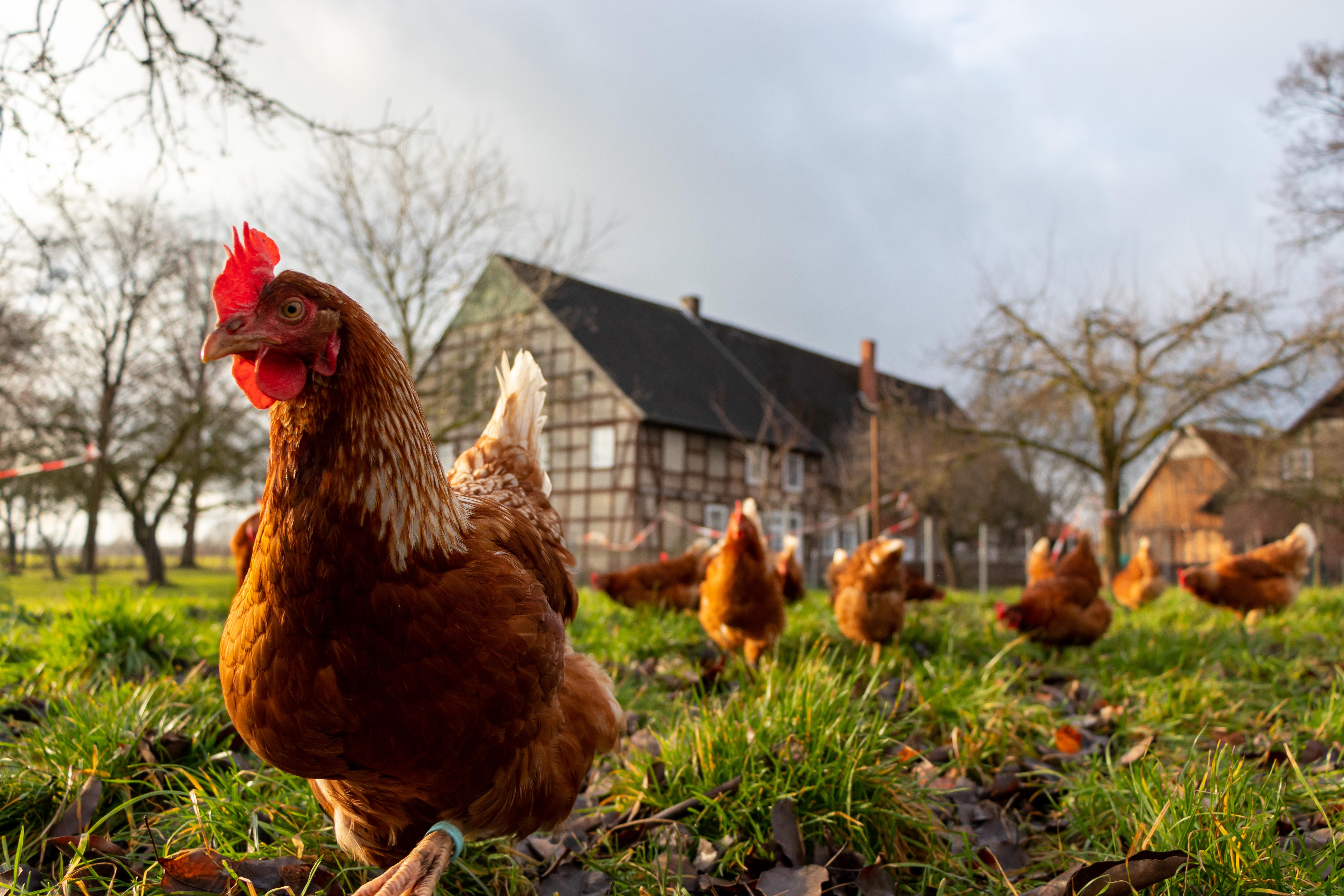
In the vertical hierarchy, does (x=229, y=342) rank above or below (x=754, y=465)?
below

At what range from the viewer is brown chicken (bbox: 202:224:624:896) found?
168 cm

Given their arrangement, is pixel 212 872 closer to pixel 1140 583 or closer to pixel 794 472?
pixel 1140 583

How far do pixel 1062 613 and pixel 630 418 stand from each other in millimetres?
15525

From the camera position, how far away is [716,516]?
2333 cm

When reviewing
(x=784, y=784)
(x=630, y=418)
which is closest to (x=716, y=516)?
(x=630, y=418)

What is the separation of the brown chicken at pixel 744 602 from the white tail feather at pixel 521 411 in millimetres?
2612

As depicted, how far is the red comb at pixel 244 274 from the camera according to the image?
167 cm

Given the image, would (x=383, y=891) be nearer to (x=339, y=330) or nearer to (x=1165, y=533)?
(x=339, y=330)

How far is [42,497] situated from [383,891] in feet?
75.0

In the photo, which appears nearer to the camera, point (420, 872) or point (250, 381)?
point (250, 381)

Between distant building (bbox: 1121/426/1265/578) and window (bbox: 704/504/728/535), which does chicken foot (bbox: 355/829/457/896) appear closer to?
window (bbox: 704/504/728/535)

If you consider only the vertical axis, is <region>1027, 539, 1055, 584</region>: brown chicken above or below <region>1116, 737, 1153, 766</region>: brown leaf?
above

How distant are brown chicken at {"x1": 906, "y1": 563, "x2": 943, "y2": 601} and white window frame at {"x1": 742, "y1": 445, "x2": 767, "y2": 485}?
362 inches

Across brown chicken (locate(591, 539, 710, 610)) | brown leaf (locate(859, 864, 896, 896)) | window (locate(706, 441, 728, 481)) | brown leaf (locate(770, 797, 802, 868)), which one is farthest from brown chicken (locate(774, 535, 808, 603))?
window (locate(706, 441, 728, 481))
